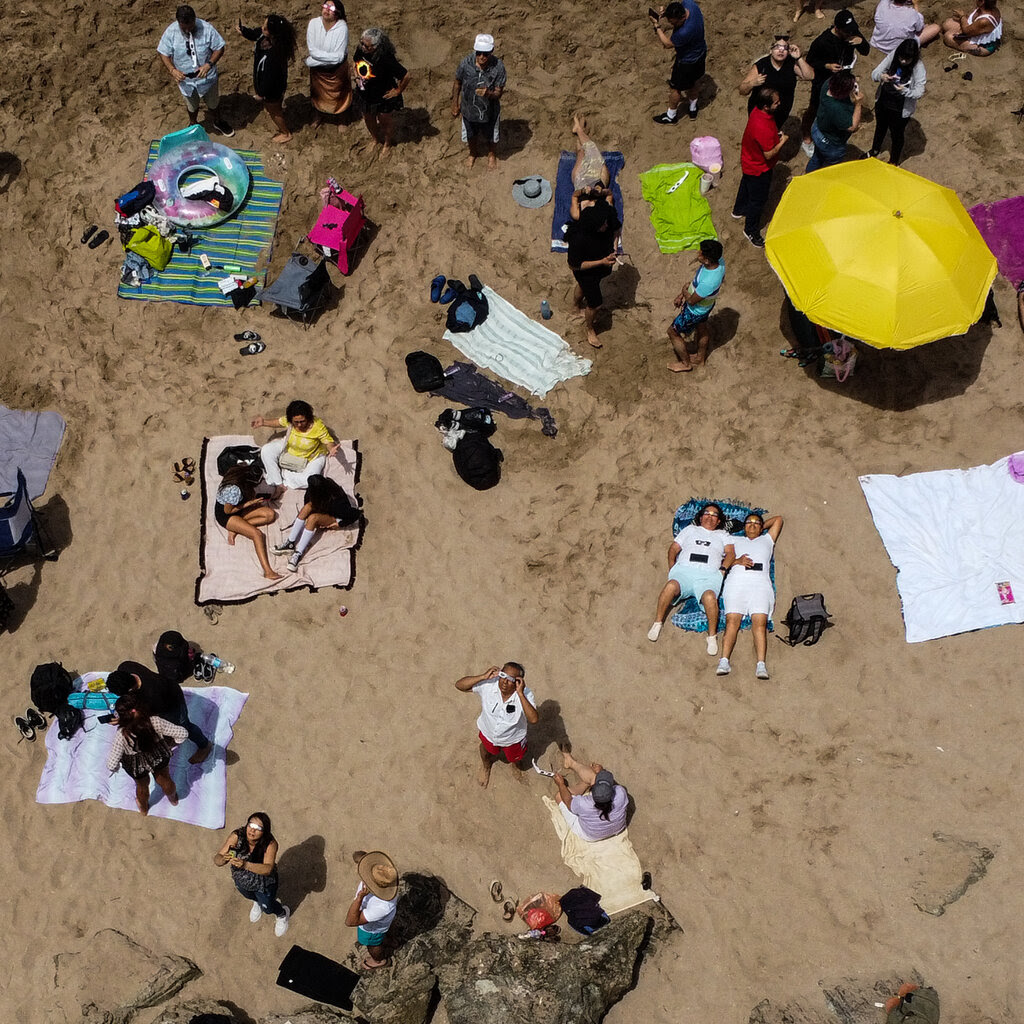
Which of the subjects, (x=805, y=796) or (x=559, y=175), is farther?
(x=559, y=175)

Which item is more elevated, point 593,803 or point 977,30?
point 977,30

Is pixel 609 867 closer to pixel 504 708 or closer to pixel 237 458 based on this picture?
pixel 504 708

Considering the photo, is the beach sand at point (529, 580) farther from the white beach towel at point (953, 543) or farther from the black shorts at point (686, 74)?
the black shorts at point (686, 74)

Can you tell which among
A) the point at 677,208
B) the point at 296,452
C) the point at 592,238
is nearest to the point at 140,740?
the point at 296,452

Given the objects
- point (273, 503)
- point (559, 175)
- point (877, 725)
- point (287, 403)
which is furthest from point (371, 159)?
point (877, 725)

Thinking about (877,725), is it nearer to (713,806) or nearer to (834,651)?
(834,651)

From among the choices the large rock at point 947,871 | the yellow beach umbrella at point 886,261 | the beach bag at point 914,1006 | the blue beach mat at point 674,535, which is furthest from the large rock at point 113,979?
the yellow beach umbrella at point 886,261
